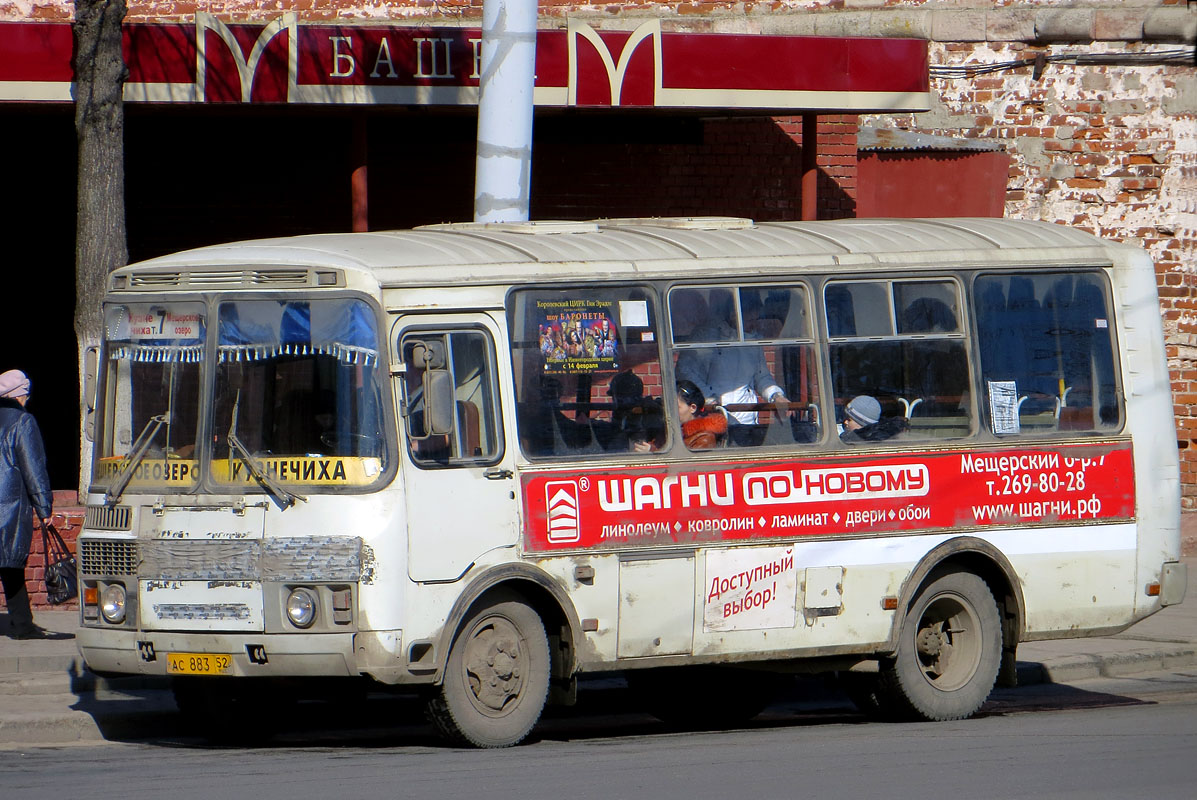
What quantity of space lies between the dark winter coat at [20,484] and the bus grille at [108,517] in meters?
2.80

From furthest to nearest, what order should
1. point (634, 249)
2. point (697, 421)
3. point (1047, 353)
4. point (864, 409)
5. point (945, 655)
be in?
point (1047, 353)
point (945, 655)
point (864, 409)
point (634, 249)
point (697, 421)

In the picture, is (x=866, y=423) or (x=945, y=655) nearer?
(x=866, y=423)

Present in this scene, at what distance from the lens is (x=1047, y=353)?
11.2 m

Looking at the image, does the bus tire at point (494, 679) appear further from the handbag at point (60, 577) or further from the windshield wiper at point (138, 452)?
the handbag at point (60, 577)

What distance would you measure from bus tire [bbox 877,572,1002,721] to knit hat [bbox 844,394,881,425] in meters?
1.00

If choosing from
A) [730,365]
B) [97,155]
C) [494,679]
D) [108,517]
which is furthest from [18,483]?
[730,365]

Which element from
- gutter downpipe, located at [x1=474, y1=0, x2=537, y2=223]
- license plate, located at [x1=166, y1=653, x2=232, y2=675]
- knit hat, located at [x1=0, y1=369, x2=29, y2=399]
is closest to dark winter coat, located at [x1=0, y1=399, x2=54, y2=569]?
knit hat, located at [x1=0, y1=369, x2=29, y2=399]

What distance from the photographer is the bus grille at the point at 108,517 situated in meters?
9.38

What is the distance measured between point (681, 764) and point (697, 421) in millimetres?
1963

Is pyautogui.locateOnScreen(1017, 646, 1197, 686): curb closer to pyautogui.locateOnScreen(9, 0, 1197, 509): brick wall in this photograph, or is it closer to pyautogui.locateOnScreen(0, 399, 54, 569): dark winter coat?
pyautogui.locateOnScreen(9, 0, 1197, 509): brick wall

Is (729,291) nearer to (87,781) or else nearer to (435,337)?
(435,337)

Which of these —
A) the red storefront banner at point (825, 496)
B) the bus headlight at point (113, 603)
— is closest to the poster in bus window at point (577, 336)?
the red storefront banner at point (825, 496)

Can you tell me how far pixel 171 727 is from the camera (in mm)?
10453

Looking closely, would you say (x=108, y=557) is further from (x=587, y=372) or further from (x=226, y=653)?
(x=587, y=372)
